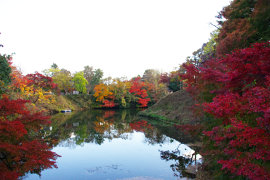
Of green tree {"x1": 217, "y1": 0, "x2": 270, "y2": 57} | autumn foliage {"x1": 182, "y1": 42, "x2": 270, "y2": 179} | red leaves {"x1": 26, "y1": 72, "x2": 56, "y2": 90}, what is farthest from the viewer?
red leaves {"x1": 26, "y1": 72, "x2": 56, "y2": 90}

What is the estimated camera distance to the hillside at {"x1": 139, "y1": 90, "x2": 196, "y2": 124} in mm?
14430

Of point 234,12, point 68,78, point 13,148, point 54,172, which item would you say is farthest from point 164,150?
point 68,78

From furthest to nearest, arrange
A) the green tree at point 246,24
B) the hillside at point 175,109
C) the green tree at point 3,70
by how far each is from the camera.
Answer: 1. the hillside at point 175,109
2. the green tree at point 3,70
3. the green tree at point 246,24

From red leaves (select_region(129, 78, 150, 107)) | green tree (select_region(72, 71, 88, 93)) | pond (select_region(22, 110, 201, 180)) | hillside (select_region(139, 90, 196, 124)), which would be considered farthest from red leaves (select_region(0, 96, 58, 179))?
green tree (select_region(72, 71, 88, 93))

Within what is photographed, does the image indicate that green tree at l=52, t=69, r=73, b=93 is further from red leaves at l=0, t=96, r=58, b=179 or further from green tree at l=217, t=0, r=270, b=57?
red leaves at l=0, t=96, r=58, b=179

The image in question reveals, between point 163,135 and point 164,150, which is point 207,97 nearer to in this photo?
point 164,150

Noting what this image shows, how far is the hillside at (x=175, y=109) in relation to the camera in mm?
14430

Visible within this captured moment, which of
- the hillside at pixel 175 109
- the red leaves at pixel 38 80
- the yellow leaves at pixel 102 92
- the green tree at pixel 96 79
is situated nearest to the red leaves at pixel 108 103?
the yellow leaves at pixel 102 92

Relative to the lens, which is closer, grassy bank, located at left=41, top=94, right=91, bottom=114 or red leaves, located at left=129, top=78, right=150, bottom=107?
grassy bank, located at left=41, top=94, right=91, bottom=114

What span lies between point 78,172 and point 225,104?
5157 millimetres

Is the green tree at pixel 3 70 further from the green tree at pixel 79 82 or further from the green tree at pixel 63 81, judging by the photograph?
the green tree at pixel 79 82

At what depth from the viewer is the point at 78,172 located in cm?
599

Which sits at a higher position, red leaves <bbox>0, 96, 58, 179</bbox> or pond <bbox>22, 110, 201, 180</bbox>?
red leaves <bbox>0, 96, 58, 179</bbox>

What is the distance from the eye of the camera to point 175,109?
55.6 ft
